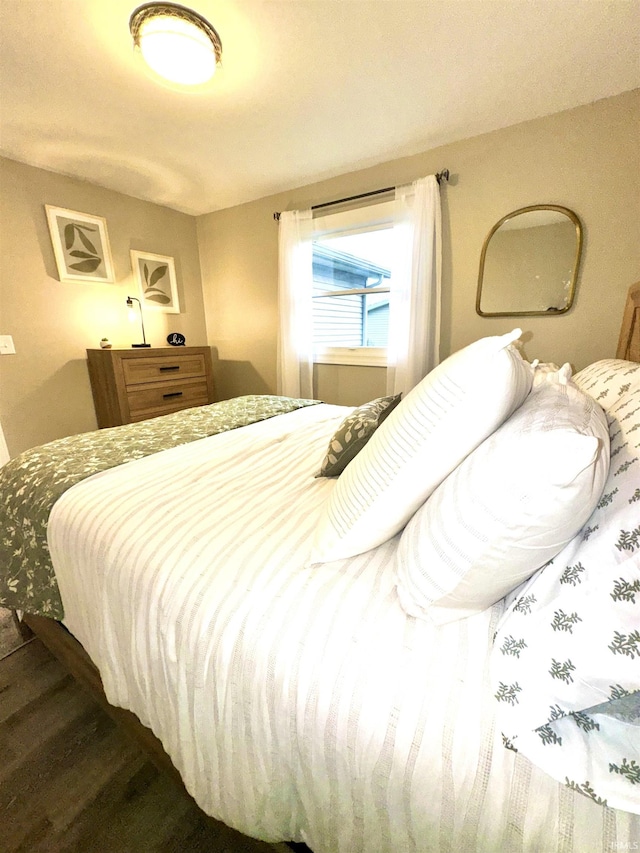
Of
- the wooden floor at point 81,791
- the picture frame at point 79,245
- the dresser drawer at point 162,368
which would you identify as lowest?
the wooden floor at point 81,791

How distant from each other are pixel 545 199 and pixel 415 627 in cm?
248

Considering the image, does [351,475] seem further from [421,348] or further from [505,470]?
[421,348]

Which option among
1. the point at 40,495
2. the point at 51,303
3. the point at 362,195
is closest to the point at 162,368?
the point at 51,303

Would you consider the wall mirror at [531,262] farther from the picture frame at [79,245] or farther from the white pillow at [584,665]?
the picture frame at [79,245]

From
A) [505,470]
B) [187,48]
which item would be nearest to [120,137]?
[187,48]

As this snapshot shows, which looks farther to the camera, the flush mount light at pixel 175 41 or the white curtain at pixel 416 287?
the white curtain at pixel 416 287

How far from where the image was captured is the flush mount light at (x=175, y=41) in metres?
1.24

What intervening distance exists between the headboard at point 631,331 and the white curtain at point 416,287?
1.01m

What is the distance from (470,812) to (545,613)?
0.27 metres

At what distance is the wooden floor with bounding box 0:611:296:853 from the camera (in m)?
0.83

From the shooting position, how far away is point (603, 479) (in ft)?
1.58

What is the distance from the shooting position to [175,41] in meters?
1.29

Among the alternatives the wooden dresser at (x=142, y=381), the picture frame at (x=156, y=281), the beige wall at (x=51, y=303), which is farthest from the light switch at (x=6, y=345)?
the picture frame at (x=156, y=281)

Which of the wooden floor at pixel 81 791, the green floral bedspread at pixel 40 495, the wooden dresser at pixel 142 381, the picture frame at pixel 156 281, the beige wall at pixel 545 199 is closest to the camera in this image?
the wooden floor at pixel 81 791
